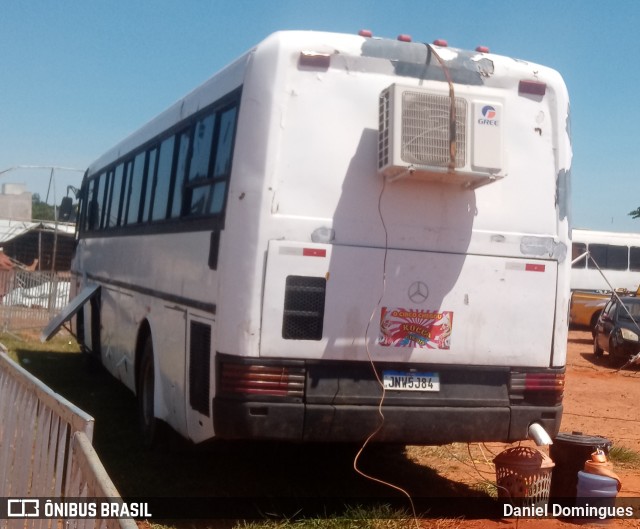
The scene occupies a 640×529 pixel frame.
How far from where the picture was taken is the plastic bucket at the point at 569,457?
7129 millimetres

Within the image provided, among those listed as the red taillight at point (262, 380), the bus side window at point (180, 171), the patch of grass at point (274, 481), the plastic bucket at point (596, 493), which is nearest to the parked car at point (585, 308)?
the patch of grass at point (274, 481)

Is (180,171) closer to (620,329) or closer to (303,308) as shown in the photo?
(303,308)

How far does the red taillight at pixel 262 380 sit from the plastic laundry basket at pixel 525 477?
181 cm

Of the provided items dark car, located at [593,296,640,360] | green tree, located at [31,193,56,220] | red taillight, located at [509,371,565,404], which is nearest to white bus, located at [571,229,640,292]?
dark car, located at [593,296,640,360]

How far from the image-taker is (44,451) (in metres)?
4.80

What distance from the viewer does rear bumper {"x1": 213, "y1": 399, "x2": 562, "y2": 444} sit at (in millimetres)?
6129

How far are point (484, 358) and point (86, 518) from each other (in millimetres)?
3668

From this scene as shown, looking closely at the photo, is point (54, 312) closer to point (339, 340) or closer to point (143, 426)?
point (143, 426)

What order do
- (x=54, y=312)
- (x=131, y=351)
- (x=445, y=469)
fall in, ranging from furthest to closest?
(x=54, y=312)
(x=131, y=351)
(x=445, y=469)

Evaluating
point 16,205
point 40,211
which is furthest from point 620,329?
point 40,211

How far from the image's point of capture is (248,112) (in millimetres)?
6293

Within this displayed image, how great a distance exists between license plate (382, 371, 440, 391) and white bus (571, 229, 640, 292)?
31.5m

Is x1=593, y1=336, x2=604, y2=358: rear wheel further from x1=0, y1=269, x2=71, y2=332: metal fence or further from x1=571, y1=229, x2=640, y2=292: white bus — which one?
x1=571, y1=229, x2=640, y2=292: white bus

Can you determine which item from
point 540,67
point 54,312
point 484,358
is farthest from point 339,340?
point 54,312
